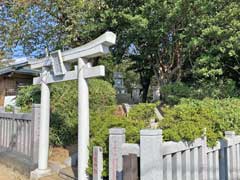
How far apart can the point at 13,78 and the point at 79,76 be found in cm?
1437

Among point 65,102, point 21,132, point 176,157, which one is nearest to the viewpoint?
point 176,157

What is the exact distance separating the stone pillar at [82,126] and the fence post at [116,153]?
1011mm

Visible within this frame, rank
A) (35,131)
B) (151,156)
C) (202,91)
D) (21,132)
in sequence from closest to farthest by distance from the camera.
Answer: (151,156) < (35,131) < (21,132) < (202,91)

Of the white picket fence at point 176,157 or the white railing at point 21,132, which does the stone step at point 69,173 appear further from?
the white picket fence at point 176,157

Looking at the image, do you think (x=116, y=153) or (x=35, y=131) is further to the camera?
(x=35, y=131)

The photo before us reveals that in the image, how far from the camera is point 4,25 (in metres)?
10.4

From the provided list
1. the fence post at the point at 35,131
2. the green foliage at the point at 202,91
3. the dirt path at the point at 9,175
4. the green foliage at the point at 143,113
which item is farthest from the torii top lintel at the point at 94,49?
the green foliage at the point at 202,91

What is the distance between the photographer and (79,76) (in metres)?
5.10

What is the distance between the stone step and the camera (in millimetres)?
5242

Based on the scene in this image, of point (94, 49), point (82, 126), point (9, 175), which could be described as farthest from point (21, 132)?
point (94, 49)

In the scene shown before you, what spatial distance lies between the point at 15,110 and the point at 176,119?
465 centimetres

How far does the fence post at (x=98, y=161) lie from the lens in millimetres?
4098

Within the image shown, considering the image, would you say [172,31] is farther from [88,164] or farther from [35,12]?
[88,164]

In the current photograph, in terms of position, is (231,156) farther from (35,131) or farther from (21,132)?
(21,132)
